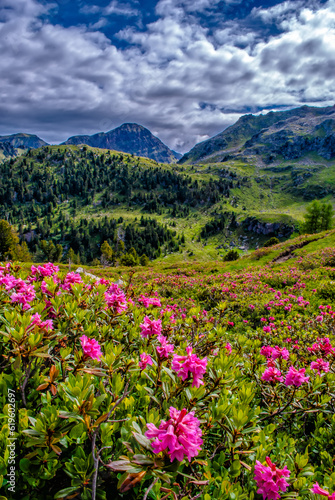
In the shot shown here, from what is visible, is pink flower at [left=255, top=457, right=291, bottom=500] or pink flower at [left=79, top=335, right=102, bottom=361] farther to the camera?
pink flower at [left=79, top=335, right=102, bottom=361]

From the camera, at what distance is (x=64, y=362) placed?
2.69 m

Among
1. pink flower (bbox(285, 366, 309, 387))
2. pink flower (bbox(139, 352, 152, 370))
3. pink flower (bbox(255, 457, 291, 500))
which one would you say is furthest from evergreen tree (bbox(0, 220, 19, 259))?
pink flower (bbox(255, 457, 291, 500))

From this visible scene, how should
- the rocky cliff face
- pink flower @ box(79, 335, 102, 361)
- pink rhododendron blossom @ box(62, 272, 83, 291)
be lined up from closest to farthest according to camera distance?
1. pink flower @ box(79, 335, 102, 361)
2. pink rhododendron blossom @ box(62, 272, 83, 291)
3. the rocky cliff face

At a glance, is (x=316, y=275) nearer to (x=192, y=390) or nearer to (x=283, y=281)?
(x=283, y=281)

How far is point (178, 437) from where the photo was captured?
61.1 inches

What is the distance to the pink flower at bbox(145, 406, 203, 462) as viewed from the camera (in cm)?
150

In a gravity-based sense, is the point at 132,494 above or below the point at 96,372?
below

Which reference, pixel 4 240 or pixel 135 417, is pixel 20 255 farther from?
pixel 135 417

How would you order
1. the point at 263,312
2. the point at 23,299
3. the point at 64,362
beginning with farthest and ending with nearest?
1. the point at 263,312
2. the point at 23,299
3. the point at 64,362

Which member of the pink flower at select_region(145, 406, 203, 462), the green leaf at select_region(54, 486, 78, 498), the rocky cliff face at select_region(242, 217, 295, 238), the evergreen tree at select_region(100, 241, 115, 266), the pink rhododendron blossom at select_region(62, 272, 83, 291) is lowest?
the evergreen tree at select_region(100, 241, 115, 266)

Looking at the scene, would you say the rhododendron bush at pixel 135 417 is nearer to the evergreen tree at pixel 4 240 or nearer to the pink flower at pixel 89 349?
the pink flower at pixel 89 349

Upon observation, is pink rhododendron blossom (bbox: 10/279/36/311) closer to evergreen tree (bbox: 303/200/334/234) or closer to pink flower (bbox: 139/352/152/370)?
pink flower (bbox: 139/352/152/370)

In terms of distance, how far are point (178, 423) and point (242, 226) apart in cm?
19972

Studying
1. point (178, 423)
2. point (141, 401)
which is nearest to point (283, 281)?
point (141, 401)
